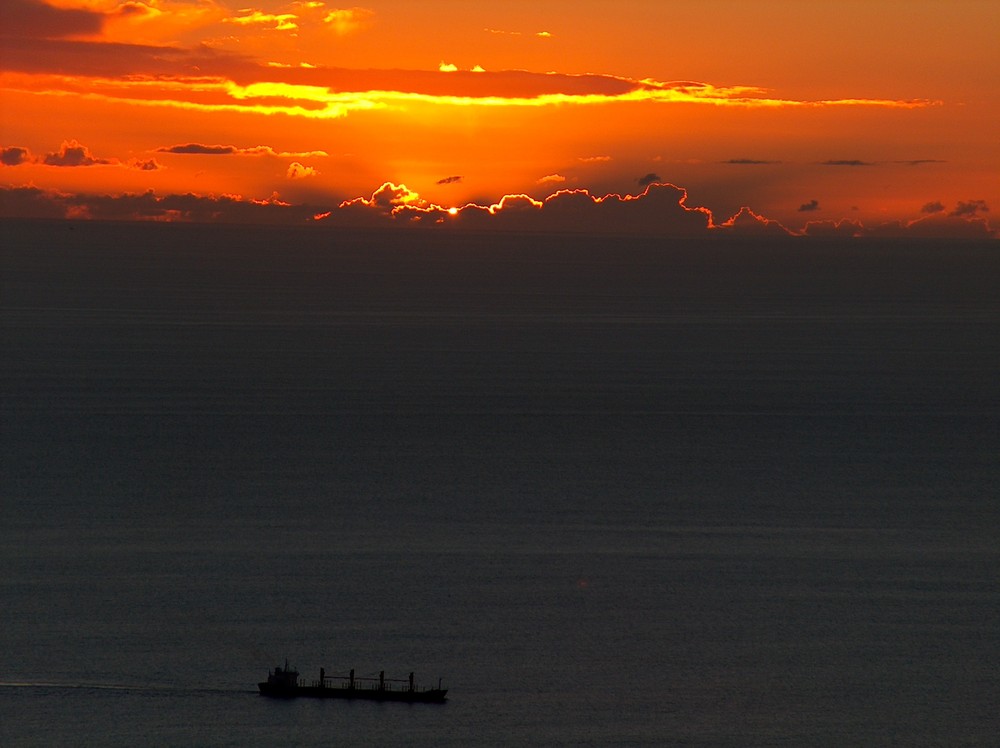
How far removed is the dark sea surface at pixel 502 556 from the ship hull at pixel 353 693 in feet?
1.46

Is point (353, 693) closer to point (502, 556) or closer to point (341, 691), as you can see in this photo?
point (341, 691)

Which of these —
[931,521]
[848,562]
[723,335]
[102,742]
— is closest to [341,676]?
[102,742]

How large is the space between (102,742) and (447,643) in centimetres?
1492

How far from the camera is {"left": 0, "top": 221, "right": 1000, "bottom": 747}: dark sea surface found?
168ft

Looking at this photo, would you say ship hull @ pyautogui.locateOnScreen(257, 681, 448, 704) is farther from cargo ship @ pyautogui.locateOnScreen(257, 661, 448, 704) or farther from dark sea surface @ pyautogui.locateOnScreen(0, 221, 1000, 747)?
dark sea surface @ pyautogui.locateOnScreen(0, 221, 1000, 747)

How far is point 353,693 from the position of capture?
51656 mm

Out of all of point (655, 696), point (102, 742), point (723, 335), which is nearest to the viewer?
point (102, 742)

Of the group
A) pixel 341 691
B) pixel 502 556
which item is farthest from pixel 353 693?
pixel 502 556

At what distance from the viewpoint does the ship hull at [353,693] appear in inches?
2024

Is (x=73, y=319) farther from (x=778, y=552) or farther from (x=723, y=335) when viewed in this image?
(x=778, y=552)

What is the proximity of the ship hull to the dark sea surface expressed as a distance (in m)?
0.45

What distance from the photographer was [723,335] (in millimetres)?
174250

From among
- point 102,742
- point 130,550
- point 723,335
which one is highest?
point 723,335

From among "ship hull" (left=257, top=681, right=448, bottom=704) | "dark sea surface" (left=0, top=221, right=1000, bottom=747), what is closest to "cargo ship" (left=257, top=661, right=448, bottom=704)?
"ship hull" (left=257, top=681, right=448, bottom=704)
